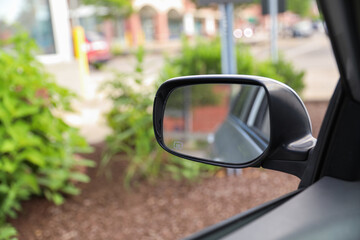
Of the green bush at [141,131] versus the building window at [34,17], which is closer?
the green bush at [141,131]

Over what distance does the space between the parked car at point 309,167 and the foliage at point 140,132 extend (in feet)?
9.60

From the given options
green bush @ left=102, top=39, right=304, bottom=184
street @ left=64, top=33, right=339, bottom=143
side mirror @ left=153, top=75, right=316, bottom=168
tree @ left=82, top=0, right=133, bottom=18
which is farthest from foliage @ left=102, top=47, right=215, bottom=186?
tree @ left=82, top=0, right=133, bottom=18

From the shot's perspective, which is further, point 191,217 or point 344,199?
point 191,217

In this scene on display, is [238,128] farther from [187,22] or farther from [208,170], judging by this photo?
[187,22]

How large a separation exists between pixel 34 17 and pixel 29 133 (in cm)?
612

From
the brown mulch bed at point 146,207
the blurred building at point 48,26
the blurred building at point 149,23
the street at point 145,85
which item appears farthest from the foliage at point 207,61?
the blurred building at point 149,23

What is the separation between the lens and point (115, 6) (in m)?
31.5

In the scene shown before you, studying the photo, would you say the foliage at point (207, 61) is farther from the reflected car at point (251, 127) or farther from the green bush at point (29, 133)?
the reflected car at point (251, 127)

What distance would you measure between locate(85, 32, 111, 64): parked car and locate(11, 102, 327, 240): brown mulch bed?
14754 mm

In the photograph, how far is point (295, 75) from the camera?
677cm

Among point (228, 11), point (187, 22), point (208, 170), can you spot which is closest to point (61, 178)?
point (208, 170)

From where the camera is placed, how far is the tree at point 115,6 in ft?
101

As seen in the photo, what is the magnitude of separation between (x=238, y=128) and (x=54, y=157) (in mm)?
2012

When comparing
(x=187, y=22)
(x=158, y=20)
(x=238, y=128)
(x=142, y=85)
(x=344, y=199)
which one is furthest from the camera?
(x=158, y=20)
